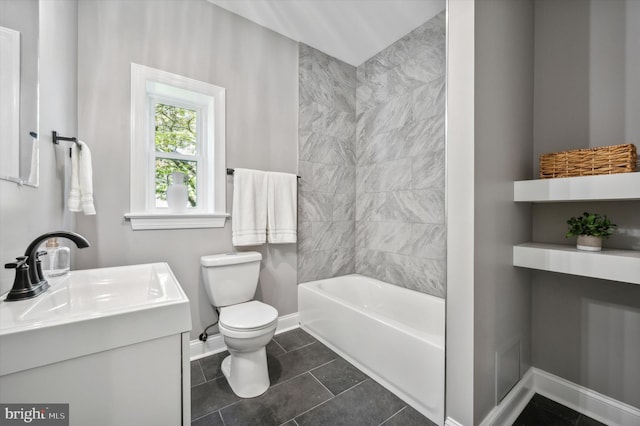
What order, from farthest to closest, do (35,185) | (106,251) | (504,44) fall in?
(106,251) → (504,44) → (35,185)

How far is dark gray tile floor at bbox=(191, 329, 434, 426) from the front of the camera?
1.44m

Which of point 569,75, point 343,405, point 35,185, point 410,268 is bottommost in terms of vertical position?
point 343,405

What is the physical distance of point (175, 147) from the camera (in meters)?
2.13

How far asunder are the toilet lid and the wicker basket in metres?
1.84

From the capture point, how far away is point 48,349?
0.65 meters

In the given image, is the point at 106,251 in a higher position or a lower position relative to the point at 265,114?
lower

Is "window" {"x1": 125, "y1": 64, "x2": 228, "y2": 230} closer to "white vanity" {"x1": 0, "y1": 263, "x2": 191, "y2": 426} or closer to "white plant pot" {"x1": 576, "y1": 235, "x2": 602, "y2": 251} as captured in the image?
"white vanity" {"x1": 0, "y1": 263, "x2": 191, "y2": 426}

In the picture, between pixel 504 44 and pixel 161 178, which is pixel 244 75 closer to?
pixel 161 178

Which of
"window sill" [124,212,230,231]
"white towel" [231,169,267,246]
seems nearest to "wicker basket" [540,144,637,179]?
"white towel" [231,169,267,246]

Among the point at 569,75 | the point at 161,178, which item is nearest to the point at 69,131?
the point at 161,178

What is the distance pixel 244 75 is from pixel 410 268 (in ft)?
7.43

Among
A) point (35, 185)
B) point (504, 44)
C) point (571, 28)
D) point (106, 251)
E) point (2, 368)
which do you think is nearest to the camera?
point (2, 368)

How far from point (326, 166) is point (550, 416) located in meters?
2.43

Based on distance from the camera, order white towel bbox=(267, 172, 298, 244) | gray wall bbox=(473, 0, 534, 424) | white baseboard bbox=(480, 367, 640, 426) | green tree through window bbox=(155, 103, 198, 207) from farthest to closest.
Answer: white towel bbox=(267, 172, 298, 244) < green tree through window bbox=(155, 103, 198, 207) < white baseboard bbox=(480, 367, 640, 426) < gray wall bbox=(473, 0, 534, 424)
